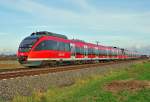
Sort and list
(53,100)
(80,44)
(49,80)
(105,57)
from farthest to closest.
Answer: (105,57) → (80,44) → (49,80) → (53,100)

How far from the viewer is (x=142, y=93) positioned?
13289 millimetres

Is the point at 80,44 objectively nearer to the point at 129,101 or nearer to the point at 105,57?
the point at 105,57

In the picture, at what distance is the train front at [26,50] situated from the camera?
92.1ft

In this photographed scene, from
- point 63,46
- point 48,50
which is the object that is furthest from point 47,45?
point 63,46

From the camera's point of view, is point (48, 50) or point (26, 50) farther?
point (48, 50)

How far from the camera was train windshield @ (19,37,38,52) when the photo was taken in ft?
93.8

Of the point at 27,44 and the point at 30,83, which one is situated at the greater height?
the point at 27,44

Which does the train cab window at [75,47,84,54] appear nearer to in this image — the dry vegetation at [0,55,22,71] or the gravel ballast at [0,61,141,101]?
the dry vegetation at [0,55,22,71]

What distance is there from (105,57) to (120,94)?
45.4m

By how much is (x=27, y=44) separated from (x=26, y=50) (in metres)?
0.81

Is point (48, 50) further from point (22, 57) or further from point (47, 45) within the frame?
point (22, 57)

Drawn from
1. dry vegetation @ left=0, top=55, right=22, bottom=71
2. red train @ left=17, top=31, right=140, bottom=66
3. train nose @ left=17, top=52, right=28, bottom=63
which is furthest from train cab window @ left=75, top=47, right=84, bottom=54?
train nose @ left=17, top=52, right=28, bottom=63

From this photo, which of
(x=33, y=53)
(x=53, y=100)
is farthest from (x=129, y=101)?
(x=33, y=53)

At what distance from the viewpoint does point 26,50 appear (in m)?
28.4
